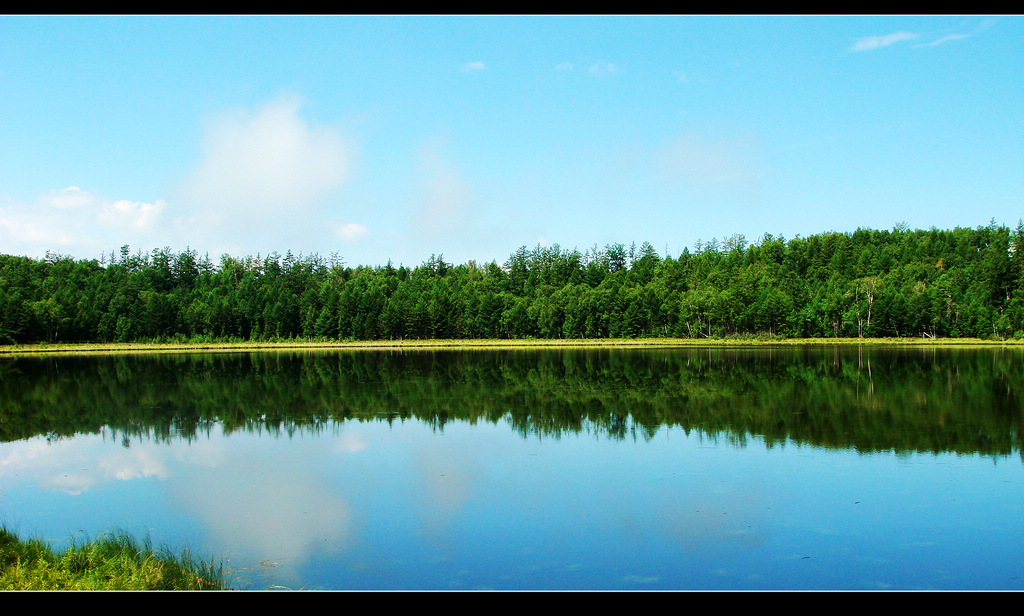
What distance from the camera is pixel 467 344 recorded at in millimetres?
89312

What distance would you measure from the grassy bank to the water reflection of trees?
38.2 m

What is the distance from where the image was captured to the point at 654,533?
10094 mm

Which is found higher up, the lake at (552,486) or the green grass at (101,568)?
the green grass at (101,568)

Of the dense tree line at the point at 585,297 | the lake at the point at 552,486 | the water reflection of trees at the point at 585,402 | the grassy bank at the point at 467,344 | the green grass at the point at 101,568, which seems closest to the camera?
the green grass at the point at 101,568

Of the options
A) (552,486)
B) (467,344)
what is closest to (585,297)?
(467,344)

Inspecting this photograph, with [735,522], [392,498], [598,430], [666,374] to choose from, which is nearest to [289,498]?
[392,498]

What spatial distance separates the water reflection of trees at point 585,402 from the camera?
18844 mm

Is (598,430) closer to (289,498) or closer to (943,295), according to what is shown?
(289,498)

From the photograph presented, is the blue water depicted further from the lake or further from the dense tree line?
the dense tree line

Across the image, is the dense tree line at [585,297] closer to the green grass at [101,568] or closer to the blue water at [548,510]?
the blue water at [548,510]

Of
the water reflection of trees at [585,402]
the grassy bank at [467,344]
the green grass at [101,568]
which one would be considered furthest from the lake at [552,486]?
the grassy bank at [467,344]

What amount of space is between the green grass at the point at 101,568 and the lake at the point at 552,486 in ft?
1.98
